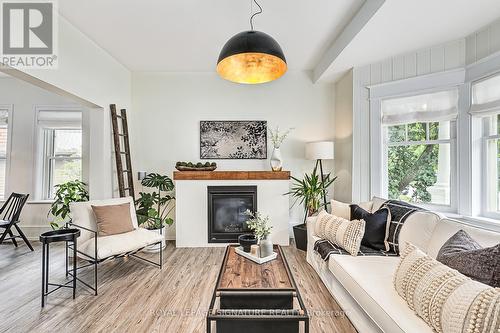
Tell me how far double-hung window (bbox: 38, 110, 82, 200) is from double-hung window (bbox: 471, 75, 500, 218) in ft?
19.2

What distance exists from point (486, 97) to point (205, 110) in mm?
3737

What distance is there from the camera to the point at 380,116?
3.68 meters

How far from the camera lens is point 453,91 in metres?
3.04

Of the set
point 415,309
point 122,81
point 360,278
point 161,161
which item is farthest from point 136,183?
point 415,309

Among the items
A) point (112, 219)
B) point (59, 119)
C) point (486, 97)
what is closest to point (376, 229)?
point (486, 97)

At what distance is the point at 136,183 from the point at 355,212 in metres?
3.59

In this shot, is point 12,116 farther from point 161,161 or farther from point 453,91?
point 453,91

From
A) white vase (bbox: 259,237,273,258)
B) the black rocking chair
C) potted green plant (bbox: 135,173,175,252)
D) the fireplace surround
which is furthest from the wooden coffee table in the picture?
the black rocking chair

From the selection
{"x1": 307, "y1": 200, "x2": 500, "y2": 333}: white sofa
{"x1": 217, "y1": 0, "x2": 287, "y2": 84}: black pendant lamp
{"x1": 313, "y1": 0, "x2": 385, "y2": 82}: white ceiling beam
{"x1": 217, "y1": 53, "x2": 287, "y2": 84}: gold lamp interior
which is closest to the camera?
{"x1": 307, "y1": 200, "x2": 500, "y2": 333}: white sofa

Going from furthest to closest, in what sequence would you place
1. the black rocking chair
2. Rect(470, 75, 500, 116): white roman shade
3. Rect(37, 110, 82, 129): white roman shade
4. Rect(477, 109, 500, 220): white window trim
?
1. Rect(37, 110, 82, 129): white roman shade
2. the black rocking chair
3. Rect(477, 109, 500, 220): white window trim
4. Rect(470, 75, 500, 116): white roman shade

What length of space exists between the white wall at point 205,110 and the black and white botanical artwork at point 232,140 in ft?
0.40

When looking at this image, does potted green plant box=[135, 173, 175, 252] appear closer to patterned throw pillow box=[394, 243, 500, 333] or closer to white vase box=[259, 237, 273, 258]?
white vase box=[259, 237, 273, 258]

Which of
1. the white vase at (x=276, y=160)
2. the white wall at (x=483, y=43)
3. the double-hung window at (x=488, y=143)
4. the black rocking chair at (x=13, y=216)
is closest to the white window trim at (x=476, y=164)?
the double-hung window at (x=488, y=143)

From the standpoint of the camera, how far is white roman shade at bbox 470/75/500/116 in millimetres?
2574
